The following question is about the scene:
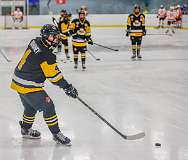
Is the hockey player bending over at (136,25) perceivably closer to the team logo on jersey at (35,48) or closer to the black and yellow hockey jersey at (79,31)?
the black and yellow hockey jersey at (79,31)

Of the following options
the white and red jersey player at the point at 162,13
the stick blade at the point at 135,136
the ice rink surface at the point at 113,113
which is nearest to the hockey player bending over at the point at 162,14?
the white and red jersey player at the point at 162,13

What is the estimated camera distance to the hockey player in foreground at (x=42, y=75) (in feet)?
15.1

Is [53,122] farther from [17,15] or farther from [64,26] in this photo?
[17,15]

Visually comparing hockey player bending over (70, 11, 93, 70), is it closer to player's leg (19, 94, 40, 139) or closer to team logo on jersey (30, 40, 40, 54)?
player's leg (19, 94, 40, 139)

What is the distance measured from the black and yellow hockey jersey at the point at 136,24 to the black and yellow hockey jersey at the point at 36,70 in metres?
7.16

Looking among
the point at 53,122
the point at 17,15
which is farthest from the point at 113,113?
the point at 17,15

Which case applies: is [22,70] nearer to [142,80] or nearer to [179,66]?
[142,80]

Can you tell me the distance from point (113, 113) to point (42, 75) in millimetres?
1900

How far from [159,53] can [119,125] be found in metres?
8.48

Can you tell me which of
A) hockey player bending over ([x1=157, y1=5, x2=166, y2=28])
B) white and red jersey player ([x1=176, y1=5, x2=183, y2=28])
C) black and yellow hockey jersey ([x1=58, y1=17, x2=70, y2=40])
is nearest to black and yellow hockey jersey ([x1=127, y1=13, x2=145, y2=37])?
black and yellow hockey jersey ([x1=58, y1=17, x2=70, y2=40])

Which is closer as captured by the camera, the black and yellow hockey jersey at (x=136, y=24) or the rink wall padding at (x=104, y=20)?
the black and yellow hockey jersey at (x=136, y=24)

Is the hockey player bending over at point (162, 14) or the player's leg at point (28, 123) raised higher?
the hockey player bending over at point (162, 14)

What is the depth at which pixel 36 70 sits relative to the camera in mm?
4738

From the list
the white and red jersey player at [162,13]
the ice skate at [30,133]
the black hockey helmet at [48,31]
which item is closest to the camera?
the black hockey helmet at [48,31]
